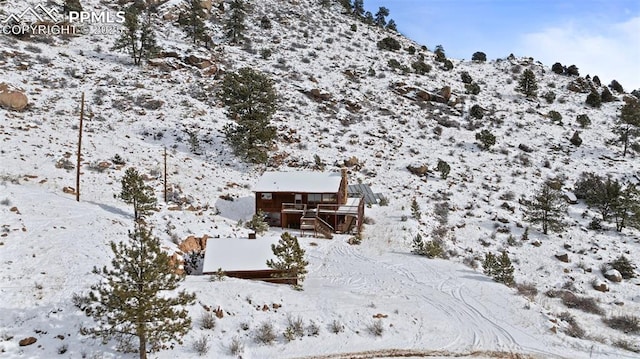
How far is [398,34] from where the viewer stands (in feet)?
311

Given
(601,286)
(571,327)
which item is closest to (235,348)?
(571,327)

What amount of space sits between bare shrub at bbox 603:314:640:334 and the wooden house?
55.9 ft

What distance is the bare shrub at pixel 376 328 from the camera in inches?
594

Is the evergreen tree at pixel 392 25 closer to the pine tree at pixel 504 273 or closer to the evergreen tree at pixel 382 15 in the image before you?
the evergreen tree at pixel 382 15

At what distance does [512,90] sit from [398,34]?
Answer: 35763 mm

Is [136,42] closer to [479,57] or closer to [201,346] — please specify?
[201,346]

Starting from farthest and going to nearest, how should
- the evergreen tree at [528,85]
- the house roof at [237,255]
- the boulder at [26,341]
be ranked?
the evergreen tree at [528,85], the house roof at [237,255], the boulder at [26,341]

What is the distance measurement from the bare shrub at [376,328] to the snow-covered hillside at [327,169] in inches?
8.4

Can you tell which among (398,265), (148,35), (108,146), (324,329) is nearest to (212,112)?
(108,146)

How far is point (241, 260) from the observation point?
66.6 ft

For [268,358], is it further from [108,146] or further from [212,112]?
[212,112]

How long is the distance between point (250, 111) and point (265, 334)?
28.5 metres

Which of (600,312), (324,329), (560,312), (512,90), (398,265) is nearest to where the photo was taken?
(324,329)

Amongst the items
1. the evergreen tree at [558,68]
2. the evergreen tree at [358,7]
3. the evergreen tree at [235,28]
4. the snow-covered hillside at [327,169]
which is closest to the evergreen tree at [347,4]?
the evergreen tree at [358,7]
